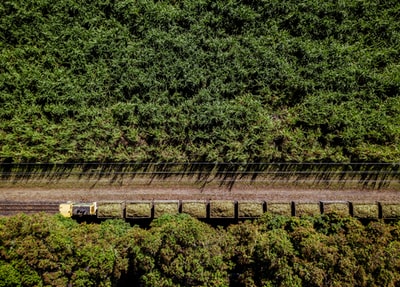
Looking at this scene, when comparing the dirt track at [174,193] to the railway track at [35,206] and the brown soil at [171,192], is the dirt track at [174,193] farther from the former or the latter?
the railway track at [35,206]

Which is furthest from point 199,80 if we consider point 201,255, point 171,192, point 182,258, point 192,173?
point 182,258

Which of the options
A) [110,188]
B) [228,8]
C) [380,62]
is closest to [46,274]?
[110,188]

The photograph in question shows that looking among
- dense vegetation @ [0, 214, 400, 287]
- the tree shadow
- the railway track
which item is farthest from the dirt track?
dense vegetation @ [0, 214, 400, 287]

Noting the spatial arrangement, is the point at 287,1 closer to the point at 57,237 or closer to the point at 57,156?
the point at 57,156

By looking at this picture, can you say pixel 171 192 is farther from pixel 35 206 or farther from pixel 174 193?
pixel 35 206

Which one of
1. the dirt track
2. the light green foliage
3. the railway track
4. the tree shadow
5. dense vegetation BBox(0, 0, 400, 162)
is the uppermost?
dense vegetation BBox(0, 0, 400, 162)

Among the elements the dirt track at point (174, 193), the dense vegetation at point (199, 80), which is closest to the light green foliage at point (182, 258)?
the dirt track at point (174, 193)

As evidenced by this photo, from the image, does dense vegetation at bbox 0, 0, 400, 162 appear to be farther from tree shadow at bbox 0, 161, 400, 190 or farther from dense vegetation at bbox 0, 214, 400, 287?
dense vegetation at bbox 0, 214, 400, 287
